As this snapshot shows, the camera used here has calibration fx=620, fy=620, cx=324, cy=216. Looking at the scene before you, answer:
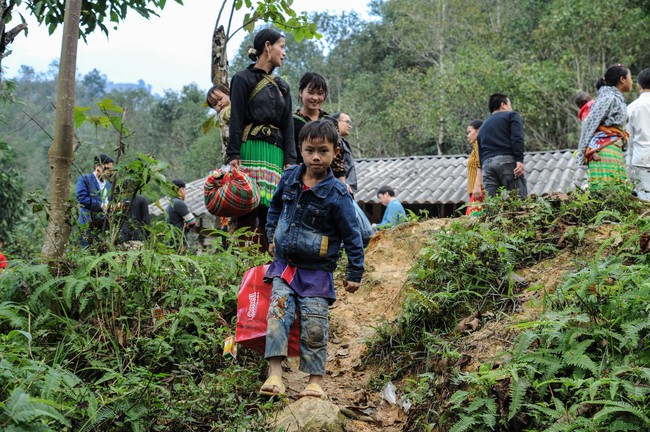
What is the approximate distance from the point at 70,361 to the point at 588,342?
2.52 meters

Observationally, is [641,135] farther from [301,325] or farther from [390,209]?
[301,325]

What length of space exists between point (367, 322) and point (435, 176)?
451 inches

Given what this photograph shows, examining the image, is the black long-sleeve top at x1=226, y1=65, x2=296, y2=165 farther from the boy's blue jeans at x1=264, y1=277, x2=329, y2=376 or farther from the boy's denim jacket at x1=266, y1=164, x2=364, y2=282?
the boy's blue jeans at x1=264, y1=277, x2=329, y2=376

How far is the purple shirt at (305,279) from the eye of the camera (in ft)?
11.1

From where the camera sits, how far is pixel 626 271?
327cm

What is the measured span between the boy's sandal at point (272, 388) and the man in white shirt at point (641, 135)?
426 centimetres

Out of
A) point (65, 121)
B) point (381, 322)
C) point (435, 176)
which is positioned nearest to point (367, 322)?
point (381, 322)

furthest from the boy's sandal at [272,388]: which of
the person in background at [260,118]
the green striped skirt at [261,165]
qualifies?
the green striped skirt at [261,165]

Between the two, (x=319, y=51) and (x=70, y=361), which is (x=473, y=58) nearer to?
(x=319, y=51)

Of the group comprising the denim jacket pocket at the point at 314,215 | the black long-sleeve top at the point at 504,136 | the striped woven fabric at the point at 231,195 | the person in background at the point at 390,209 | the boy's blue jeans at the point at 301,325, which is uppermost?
the black long-sleeve top at the point at 504,136

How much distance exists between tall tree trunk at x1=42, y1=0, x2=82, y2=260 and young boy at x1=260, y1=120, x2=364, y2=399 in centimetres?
122

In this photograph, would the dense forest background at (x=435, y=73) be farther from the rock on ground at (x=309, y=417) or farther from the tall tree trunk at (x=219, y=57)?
the rock on ground at (x=309, y=417)

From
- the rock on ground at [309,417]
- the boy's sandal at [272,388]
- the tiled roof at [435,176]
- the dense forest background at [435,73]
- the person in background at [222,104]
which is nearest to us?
the rock on ground at [309,417]

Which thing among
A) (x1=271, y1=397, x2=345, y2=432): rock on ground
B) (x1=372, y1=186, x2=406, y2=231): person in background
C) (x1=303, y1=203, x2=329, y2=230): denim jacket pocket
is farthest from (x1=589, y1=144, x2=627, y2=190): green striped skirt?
(x1=271, y1=397, x2=345, y2=432): rock on ground
